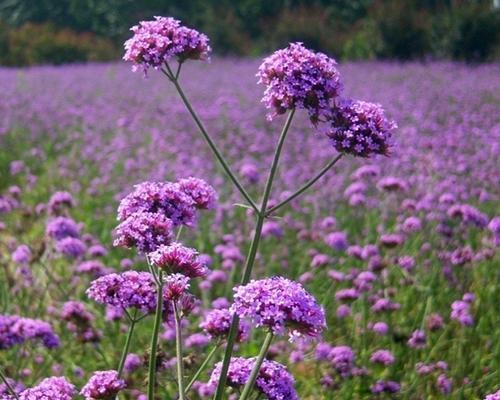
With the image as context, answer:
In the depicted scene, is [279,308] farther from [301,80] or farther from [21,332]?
[21,332]

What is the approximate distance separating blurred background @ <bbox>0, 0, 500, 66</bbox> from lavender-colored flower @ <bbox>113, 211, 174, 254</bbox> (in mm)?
17041

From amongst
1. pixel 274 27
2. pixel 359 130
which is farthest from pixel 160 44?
pixel 274 27

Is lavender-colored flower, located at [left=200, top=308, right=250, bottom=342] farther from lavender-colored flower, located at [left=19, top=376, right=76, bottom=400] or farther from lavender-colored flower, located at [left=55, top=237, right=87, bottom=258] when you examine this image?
lavender-colored flower, located at [left=55, top=237, right=87, bottom=258]

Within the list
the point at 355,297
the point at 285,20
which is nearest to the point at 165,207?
the point at 355,297

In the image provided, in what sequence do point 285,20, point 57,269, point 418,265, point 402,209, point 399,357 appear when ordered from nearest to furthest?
point 399,357, point 418,265, point 402,209, point 57,269, point 285,20

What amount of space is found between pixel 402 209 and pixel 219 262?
114cm

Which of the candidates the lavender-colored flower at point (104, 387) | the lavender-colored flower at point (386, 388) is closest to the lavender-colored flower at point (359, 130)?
the lavender-colored flower at point (104, 387)

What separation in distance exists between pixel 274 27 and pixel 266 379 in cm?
2451

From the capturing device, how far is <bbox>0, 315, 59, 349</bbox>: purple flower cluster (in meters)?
2.84

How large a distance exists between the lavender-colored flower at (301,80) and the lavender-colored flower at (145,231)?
1.15 ft

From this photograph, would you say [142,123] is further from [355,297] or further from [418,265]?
[355,297]

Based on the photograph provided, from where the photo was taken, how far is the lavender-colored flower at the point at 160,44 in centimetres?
202

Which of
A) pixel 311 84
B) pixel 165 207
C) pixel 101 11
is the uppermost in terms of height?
pixel 311 84

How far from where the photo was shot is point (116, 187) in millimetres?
6586
